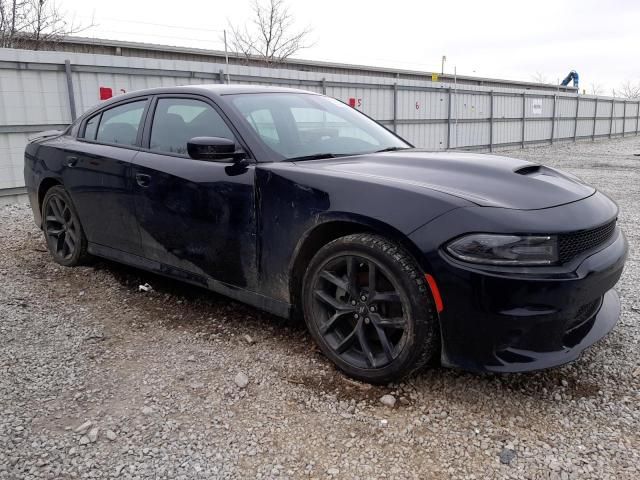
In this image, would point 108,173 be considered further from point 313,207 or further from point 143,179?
point 313,207

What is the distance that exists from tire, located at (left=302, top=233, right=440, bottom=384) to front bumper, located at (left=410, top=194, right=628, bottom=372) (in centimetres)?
11

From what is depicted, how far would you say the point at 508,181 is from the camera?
270 centimetres

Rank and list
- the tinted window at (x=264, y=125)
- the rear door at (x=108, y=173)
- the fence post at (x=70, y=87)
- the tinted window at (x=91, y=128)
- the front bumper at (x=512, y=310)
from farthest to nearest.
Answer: the fence post at (x=70, y=87) → the tinted window at (x=91, y=128) → the rear door at (x=108, y=173) → the tinted window at (x=264, y=125) → the front bumper at (x=512, y=310)

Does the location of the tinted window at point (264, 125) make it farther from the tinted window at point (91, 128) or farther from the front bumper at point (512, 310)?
the tinted window at point (91, 128)

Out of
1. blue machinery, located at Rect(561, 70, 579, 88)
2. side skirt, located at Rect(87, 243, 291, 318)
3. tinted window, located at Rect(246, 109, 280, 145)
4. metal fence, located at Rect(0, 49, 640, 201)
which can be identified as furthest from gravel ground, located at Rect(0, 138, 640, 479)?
blue machinery, located at Rect(561, 70, 579, 88)

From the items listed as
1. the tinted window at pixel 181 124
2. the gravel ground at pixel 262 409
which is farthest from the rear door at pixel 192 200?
the gravel ground at pixel 262 409

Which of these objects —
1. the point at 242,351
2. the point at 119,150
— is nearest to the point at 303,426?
the point at 242,351

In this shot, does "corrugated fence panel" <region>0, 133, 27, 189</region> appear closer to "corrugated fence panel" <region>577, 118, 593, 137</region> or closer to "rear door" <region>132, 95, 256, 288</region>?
"rear door" <region>132, 95, 256, 288</region>

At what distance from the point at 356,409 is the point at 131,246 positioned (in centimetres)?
219

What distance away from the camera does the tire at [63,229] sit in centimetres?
443

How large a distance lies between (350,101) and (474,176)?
11.2 m

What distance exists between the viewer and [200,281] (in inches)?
135

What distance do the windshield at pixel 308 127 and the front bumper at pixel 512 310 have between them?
4.17ft

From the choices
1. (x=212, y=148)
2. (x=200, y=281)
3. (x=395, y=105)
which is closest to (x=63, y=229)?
(x=200, y=281)
